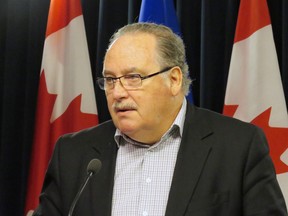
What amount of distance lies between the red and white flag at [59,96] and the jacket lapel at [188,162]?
1373 millimetres

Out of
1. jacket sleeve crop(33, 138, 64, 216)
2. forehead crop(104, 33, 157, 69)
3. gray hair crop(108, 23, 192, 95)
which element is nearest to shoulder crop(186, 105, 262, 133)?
gray hair crop(108, 23, 192, 95)

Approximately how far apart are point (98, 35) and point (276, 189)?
2030 millimetres

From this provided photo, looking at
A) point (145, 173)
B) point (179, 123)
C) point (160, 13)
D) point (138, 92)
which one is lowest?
point (145, 173)

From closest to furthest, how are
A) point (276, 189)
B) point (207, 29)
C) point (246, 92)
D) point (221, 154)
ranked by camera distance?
1. point (276, 189)
2. point (221, 154)
3. point (246, 92)
4. point (207, 29)

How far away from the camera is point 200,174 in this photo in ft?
5.41

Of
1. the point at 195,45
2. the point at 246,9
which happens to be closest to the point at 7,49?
Answer: the point at 195,45

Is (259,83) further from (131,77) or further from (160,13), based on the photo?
(131,77)

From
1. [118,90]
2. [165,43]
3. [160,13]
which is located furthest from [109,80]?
[160,13]

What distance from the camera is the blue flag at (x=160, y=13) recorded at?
298 cm

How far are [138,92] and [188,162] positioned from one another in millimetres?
288

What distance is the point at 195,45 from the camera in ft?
10.6

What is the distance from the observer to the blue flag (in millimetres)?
2982

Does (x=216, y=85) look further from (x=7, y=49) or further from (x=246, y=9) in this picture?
(x=7, y=49)

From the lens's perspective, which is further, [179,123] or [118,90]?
[179,123]
